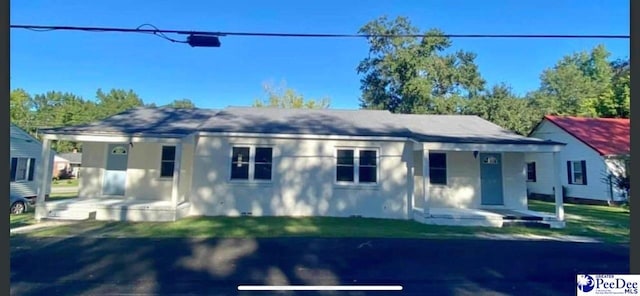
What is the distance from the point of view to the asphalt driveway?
4914mm

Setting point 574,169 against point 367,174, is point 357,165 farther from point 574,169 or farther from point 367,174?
point 574,169

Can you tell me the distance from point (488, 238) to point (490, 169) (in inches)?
201

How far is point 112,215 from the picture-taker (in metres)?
10.7

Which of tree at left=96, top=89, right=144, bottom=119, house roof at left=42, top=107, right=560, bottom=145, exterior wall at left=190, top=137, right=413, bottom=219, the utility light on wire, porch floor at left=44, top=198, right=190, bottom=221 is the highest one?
tree at left=96, top=89, right=144, bottom=119

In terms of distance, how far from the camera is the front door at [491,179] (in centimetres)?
1294

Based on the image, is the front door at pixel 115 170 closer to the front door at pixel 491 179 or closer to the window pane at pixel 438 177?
the window pane at pixel 438 177

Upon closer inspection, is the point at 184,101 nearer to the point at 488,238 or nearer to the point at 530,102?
the point at 530,102

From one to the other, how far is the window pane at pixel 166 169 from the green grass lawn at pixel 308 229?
2475 millimetres

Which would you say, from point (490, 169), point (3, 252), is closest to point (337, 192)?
point (490, 169)

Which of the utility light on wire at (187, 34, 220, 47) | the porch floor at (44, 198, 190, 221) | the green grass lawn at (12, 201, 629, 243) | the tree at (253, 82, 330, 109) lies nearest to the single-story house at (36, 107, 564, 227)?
the porch floor at (44, 198, 190, 221)

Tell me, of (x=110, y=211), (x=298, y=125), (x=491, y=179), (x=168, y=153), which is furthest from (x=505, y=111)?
(x=110, y=211)

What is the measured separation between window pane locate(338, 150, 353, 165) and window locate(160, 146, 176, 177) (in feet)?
19.7

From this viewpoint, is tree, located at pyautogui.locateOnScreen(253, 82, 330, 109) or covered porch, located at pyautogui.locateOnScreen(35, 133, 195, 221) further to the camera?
tree, located at pyautogui.locateOnScreen(253, 82, 330, 109)

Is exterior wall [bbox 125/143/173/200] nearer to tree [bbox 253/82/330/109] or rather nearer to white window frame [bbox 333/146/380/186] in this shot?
white window frame [bbox 333/146/380/186]
